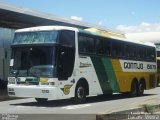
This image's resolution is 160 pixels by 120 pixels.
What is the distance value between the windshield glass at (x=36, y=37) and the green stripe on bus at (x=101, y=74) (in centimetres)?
299

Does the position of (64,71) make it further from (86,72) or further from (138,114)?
(138,114)

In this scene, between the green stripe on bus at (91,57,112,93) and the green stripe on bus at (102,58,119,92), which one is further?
the green stripe on bus at (102,58,119,92)

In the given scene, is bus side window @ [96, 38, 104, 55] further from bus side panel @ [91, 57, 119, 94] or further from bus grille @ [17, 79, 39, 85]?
bus grille @ [17, 79, 39, 85]

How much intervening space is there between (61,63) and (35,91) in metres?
1.49

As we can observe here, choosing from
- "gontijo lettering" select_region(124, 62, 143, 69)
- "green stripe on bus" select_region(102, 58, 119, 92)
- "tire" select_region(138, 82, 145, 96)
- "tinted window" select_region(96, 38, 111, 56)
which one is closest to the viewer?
"tinted window" select_region(96, 38, 111, 56)

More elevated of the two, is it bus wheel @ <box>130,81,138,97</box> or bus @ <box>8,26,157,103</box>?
bus @ <box>8,26,157,103</box>

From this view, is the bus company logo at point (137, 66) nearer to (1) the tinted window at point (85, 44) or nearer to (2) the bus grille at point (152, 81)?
(2) the bus grille at point (152, 81)

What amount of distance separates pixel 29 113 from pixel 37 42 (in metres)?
3.82

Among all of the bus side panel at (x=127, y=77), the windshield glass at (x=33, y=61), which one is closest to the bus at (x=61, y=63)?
the windshield glass at (x=33, y=61)

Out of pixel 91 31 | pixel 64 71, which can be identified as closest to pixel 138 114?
pixel 64 71

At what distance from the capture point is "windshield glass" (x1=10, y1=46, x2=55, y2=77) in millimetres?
18469

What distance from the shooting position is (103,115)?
491 inches

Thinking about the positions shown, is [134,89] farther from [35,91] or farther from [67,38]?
[35,91]

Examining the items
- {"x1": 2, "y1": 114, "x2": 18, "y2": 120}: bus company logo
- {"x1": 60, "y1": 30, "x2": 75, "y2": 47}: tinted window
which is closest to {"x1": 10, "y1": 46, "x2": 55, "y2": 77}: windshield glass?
{"x1": 60, "y1": 30, "x2": 75, "y2": 47}: tinted window
